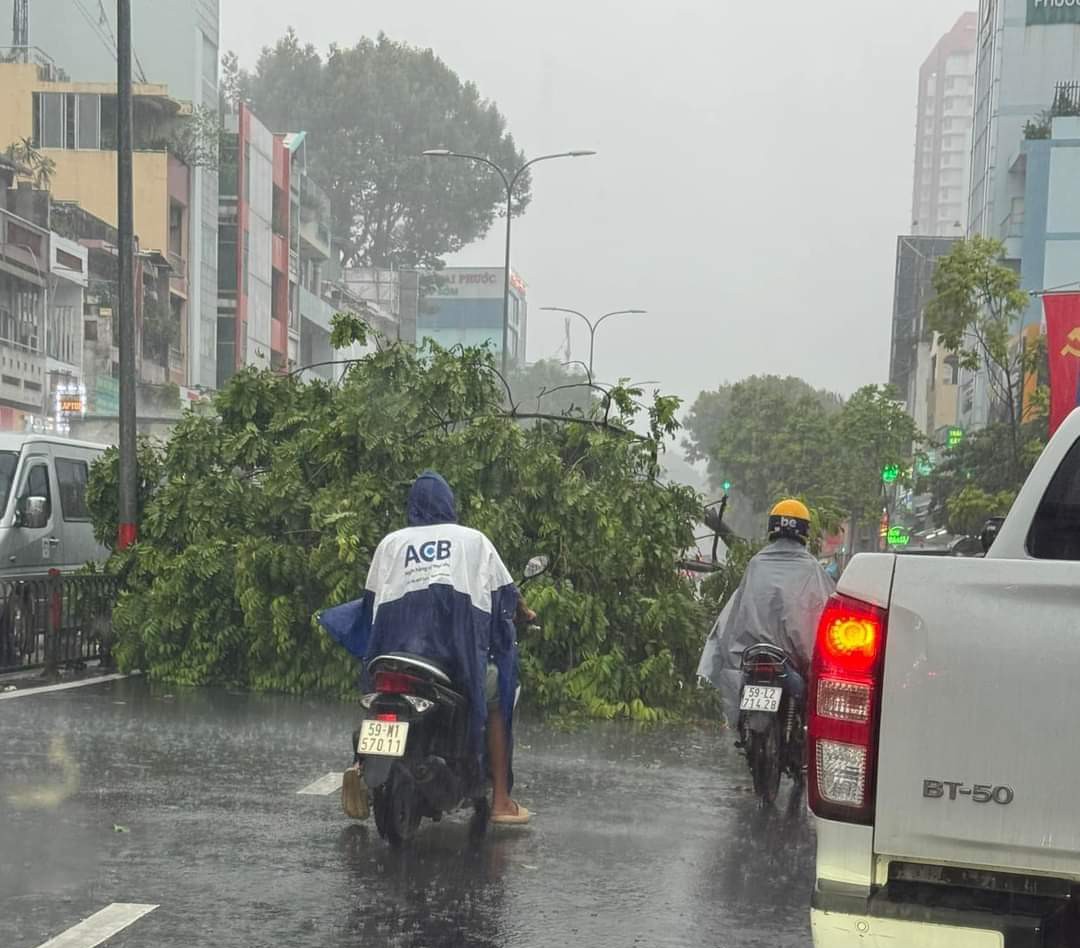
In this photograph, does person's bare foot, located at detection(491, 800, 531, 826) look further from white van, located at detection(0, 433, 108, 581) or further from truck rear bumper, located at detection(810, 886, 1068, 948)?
white van, located at detection(0, 433, 108, 581)

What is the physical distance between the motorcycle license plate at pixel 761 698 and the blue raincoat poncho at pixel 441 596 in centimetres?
183

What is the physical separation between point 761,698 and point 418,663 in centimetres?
247

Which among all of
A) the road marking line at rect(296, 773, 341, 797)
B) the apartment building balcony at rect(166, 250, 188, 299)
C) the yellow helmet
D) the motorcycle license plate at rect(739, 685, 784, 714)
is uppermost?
the apartment building balcony at rect(166, 250, 188, 299)

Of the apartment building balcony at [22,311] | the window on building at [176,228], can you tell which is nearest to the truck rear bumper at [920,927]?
the apartment building balcony at [22,311]

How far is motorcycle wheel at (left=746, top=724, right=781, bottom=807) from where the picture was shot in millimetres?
8742

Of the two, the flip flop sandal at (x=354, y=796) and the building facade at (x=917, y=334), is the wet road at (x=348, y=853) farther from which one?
the building facade at (x=917, y=334)

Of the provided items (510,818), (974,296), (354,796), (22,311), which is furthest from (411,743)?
(22,311)

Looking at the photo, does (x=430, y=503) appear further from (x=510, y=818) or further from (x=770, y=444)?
(x=770, y=444)

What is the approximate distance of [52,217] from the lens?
177 ft

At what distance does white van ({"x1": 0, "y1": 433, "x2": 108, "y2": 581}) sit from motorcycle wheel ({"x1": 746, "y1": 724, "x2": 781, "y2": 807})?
9.22 m

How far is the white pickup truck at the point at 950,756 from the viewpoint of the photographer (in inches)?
128

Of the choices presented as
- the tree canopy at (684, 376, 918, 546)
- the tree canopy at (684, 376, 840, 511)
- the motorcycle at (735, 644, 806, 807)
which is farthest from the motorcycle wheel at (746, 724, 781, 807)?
the tree canopy at (684, 376, 840, 511)

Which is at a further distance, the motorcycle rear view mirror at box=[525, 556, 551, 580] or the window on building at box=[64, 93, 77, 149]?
the window on building at box=[64, 93, 77, 149]

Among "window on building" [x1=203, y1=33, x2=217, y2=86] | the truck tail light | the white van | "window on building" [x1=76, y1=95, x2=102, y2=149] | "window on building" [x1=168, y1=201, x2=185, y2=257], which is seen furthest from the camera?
"window on building" [x1=203, y1=33, x2=217, y2=86]
